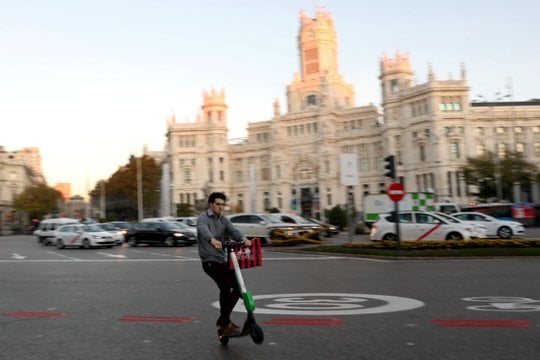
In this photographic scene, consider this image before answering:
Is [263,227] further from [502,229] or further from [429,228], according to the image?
[502,229]

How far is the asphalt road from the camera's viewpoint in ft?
20.2

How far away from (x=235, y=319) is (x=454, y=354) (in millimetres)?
3380

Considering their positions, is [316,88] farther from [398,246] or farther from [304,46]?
[398,246]

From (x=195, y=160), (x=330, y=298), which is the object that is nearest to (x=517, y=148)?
(x=195, y=160)

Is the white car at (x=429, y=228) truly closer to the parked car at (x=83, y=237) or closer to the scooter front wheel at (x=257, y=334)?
the parked car at (x=83, y=237)

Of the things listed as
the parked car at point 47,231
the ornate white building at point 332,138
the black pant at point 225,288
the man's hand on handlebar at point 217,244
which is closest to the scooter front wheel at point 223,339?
the black pant at point 225,288

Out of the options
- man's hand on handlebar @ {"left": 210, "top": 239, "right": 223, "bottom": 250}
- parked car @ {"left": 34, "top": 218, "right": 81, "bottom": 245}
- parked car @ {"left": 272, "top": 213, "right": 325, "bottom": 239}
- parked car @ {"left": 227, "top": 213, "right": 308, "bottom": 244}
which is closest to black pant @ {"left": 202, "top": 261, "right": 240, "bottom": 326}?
man's hand on handlebar @ {"left": 210, "top": 239, "right": 223, "bottom": 250}

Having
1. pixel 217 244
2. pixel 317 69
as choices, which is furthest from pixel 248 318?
pixel 317 69

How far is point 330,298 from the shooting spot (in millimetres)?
9727

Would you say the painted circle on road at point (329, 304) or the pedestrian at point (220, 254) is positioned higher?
the pedestrian at point (220, 254)

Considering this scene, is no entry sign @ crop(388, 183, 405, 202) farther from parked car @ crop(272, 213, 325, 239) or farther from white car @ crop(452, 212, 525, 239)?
white car @ crop(452, 212, 525, 239)

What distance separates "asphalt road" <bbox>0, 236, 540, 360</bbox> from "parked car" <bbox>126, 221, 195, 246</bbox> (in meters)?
16.0

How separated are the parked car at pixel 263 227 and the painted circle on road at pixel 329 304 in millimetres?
18640

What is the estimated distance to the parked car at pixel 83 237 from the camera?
30.4m
